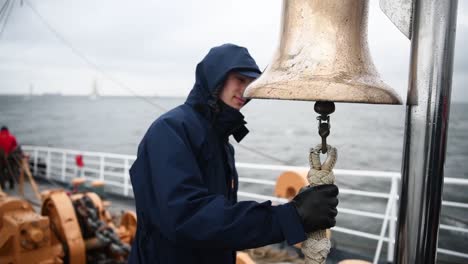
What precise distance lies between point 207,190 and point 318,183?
383 mm

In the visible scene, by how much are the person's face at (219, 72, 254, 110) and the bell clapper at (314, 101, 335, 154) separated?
0.72 m

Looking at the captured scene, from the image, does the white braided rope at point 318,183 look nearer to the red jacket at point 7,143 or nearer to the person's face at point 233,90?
the person's face at point 233,90

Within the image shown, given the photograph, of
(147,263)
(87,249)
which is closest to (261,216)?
(147,263)

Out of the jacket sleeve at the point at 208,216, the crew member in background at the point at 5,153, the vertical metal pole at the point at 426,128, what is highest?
the vertical metal pole at the point at 426,128

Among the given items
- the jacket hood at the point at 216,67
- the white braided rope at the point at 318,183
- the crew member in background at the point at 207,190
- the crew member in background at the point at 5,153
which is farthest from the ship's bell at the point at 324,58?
the crew member in background at the point at 5,153

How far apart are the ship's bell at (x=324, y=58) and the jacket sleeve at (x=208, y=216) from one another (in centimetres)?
36

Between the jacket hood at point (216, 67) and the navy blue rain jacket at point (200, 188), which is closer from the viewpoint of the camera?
the navy blue rain jacket at point (200, 188)

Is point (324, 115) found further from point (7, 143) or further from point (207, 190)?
point (7, 143)

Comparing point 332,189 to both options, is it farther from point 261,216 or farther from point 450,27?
point 450,27

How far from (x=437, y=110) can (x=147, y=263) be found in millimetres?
1319

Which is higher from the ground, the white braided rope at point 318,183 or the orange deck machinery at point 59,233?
the white braided rope at point 318,183

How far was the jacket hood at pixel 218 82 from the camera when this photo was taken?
5.65 ft

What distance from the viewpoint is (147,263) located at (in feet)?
5.47

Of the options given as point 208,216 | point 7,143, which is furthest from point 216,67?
point 7,143
